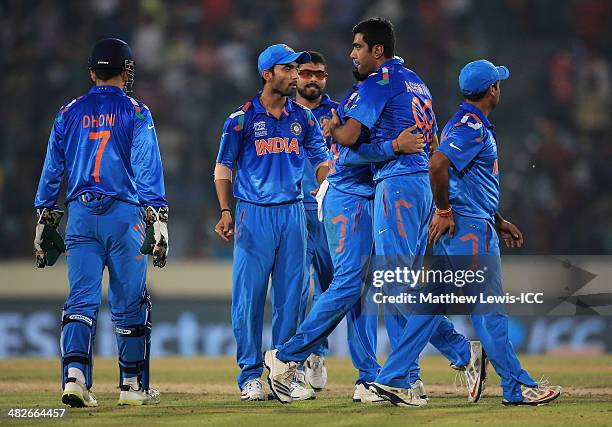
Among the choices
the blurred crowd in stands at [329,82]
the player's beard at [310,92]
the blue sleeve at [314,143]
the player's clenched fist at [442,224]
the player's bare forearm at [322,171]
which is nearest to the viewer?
the player's clenched fist at [442,224]

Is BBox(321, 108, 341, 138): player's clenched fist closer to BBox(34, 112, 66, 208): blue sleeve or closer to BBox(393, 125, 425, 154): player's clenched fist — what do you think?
BBox(393, 125, 425, 154): player's clenched fist

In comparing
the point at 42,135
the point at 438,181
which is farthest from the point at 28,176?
the point at 438,181

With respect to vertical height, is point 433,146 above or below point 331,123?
below

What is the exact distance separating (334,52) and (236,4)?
5.55 ft

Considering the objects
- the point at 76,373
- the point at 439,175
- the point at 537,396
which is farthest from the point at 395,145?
the point at 76,373

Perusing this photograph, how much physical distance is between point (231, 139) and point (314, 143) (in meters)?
0.66

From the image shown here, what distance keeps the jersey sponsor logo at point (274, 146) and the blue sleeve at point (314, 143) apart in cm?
23

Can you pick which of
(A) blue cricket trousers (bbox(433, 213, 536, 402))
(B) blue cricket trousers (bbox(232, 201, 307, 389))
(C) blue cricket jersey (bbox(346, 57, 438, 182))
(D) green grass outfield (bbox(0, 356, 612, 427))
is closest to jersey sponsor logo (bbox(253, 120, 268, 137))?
(B) blue cricket trousers (bbox(232, 201, 307, 389))

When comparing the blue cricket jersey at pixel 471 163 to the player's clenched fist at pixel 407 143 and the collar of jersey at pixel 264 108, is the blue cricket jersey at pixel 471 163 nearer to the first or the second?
the player's clenched fist at pixel 407 143

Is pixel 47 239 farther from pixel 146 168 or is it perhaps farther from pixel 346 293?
pixel 346 293

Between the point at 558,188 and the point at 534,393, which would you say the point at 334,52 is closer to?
the point at 558,188

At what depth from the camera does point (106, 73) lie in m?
7.25

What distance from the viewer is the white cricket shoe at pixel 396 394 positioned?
21.8 ft

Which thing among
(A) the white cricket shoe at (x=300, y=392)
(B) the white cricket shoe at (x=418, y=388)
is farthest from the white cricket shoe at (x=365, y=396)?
Answer: (A) the white cricket shoe at (x=300, y=392)
